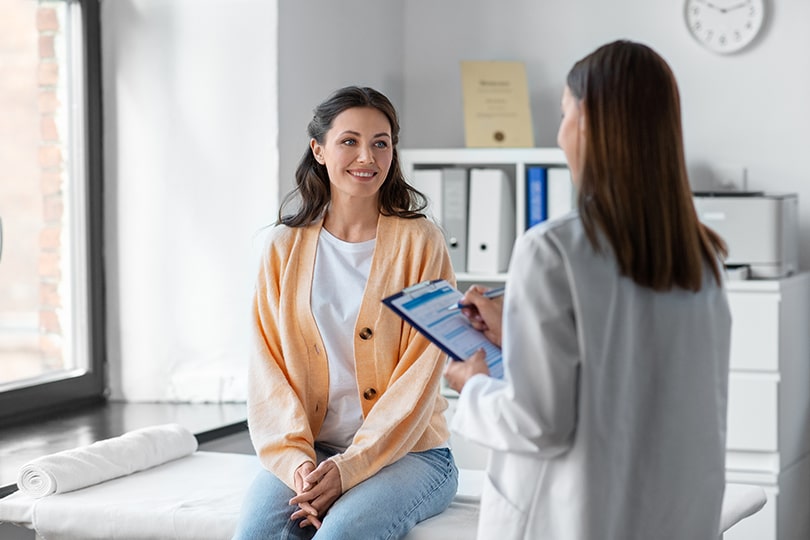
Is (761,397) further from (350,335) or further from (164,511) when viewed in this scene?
(164,511)

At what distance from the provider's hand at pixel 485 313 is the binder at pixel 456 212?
185cm

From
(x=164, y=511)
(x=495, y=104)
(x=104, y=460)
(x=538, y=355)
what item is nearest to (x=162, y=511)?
(x=164, y=511)

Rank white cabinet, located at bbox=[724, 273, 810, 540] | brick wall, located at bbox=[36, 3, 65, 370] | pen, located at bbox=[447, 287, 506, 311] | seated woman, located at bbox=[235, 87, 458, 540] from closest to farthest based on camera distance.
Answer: pen, located at bbox=[447, 287, 506, 311], seated woman, located at bbox=[235, 87, 458, 540], brick wall, located at bbox=[36, 3, 65, 370], white cabinet, located at bbox=[724, 273, 810, 540]

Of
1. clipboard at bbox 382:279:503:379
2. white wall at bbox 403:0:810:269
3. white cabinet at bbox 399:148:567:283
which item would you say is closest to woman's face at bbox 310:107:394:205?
clipboard at bbox 382:279:503:379

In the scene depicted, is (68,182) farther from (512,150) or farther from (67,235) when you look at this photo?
(512,150)

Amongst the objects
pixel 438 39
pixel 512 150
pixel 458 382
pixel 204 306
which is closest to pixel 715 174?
pixel 512 150

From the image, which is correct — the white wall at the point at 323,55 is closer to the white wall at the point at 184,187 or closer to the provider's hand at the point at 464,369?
the white wall at the point at 184,187

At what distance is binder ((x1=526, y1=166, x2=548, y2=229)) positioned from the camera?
11.3 ft

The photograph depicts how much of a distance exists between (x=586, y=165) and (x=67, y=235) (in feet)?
6.59

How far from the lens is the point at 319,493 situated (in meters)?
1.93

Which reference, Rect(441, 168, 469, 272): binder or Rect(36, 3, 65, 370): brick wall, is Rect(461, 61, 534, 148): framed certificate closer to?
Rect(441, 168, 469, 272): binder

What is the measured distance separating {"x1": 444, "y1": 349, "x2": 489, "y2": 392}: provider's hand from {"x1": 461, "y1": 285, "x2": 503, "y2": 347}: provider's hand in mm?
74

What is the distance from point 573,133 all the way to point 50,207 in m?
1.94

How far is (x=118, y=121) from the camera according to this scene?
10.1 ft
